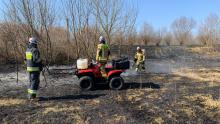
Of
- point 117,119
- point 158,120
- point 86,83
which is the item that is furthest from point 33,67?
point 158,120

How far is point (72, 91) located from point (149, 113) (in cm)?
322

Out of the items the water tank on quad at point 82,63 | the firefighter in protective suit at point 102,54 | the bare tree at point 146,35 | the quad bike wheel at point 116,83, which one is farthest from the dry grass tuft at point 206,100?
the bare tree at point 146,35

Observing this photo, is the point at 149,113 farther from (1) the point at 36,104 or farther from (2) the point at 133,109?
(1) the point at 36,104

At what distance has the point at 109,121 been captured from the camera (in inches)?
226

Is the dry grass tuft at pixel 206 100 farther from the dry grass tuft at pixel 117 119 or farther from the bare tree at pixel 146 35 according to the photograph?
the bare tree at pixel 146 35

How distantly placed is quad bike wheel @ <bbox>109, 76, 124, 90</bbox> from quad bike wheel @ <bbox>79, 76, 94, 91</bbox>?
617 mm

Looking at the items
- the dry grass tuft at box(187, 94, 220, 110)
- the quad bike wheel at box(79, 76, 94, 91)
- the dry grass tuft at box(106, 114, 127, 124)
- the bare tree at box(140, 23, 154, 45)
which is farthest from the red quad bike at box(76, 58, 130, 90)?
the bare tree at box(140, 23, 154, 45)

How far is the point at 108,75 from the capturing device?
907 cm

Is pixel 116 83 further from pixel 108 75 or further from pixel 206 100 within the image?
pixel 206 100

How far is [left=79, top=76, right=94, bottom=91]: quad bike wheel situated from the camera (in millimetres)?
8961

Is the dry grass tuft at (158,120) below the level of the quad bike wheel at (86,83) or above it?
below

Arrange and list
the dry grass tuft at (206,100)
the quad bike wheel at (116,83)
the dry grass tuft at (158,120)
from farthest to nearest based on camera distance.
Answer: the quad bike wheel at (116,83) < the dry grass tuft at (206,100) < the dry grass tuft at (158,120)

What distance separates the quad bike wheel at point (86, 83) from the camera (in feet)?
29.4

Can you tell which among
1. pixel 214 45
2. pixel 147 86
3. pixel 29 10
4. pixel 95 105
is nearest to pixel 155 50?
pixel 214 45
